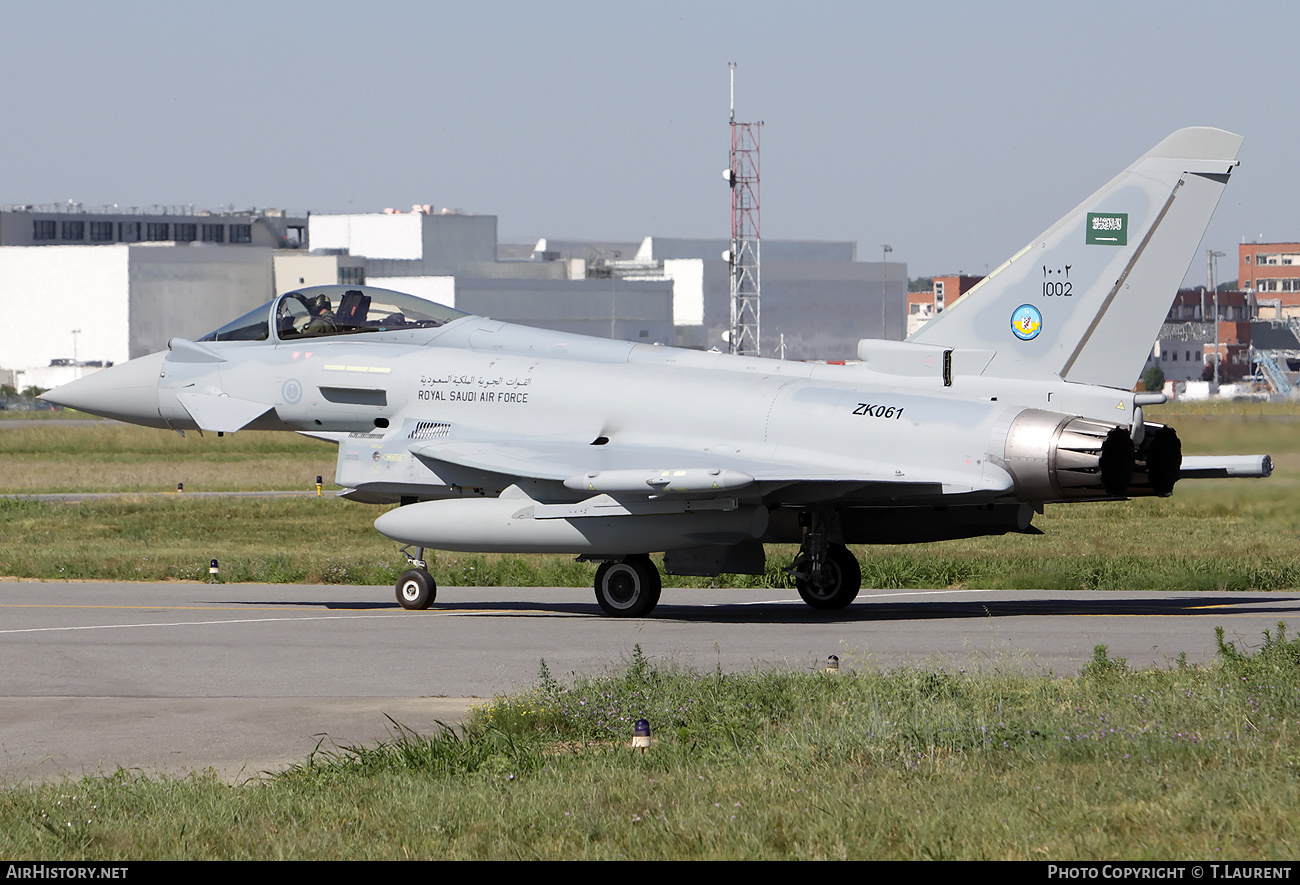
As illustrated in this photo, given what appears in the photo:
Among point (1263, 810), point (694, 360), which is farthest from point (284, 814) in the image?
point (694, 360)

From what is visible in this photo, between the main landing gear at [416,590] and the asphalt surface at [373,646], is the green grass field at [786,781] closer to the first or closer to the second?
the asphalt surface at [373,646]

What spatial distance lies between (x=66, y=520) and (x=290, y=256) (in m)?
82.2

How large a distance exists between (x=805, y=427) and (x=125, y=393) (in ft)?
30.0

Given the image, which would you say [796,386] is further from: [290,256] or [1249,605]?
[290,256]

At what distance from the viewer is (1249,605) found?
17094 mm

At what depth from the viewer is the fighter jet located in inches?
606

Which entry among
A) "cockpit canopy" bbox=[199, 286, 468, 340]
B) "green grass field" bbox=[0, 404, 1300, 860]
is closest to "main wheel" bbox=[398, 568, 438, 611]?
"cockpit canopy" bbox=[199, 286, 468, 340]

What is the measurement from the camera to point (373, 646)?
47.4ft

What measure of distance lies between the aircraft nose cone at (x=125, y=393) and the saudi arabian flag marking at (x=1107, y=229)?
11.5 metres

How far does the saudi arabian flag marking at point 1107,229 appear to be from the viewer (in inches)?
632

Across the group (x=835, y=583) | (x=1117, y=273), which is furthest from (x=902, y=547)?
(x=1117, y=273)

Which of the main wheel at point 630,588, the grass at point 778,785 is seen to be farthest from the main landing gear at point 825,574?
the grass at point 778,785

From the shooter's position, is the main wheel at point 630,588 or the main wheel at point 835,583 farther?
the main wheel at point 835,583

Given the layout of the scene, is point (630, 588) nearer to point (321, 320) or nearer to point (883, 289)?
point (321, 320)
